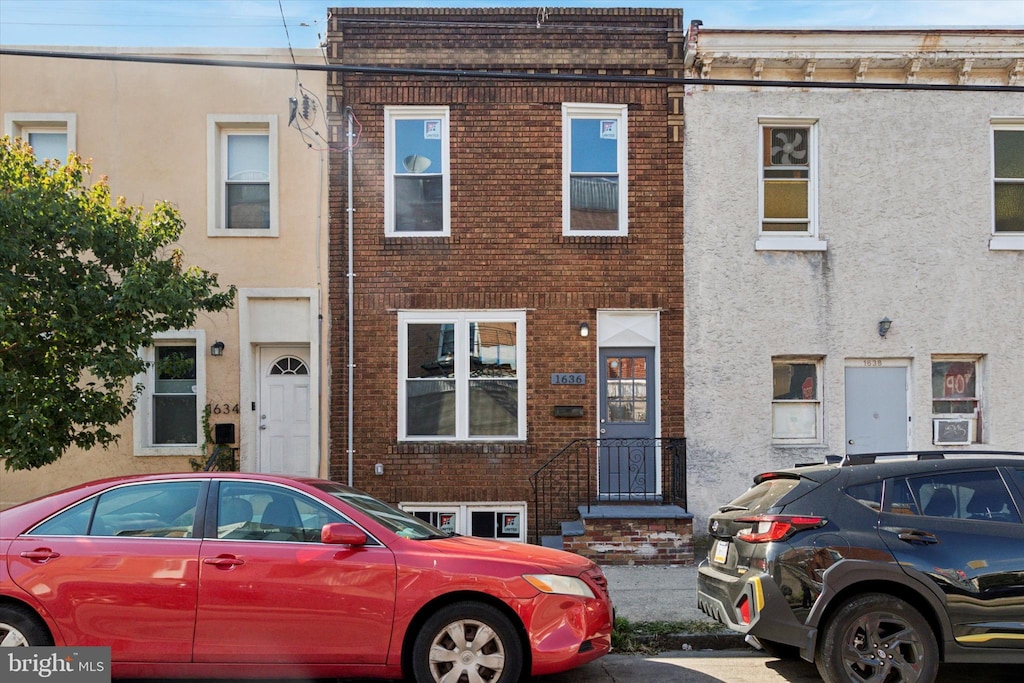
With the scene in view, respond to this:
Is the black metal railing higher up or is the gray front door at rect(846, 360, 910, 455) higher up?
the gray front door at rect(846, 360, 910, 455)

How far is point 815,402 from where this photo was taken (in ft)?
39.3

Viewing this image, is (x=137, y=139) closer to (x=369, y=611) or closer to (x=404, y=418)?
(x=404, y=418)

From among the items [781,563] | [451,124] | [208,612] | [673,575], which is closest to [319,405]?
[451,124]

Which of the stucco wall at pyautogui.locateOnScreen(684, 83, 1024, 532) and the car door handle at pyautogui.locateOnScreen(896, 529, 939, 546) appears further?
the stucco wall at pyautogui.locateOnScreen(684, 83, 1024, 532)

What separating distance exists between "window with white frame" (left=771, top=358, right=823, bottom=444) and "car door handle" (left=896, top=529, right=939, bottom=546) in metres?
6.21

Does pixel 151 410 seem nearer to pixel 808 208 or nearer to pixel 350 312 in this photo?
pixel 350 312

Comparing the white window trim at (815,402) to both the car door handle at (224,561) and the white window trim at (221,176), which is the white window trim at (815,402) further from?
the car door handle at (224,561)

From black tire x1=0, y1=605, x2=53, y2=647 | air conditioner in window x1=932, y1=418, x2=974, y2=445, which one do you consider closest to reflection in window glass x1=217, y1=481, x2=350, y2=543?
black tire x1=0, y1=605, x2=53, y2=647

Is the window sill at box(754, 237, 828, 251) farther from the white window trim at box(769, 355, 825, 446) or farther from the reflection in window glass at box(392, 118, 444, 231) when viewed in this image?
the reflection in window glass at box(392, 118, 444, 231)

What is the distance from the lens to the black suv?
18.4ft

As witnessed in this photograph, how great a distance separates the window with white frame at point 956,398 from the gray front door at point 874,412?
0.48 m

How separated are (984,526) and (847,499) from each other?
870mm

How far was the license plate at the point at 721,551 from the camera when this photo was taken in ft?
21.2

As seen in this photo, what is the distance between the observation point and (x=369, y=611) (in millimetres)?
5578
